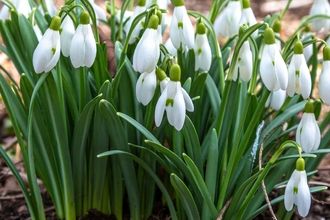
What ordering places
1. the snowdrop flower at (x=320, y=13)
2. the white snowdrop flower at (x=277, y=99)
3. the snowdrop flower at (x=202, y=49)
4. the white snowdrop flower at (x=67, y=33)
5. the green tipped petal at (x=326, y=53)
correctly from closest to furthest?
the green tipped petal at (x=326, y=53)
the white snowdrop flower at (x=67, y=33)
the snowdrop flower at (x=202, y=49)
the white snowdrop flower at (x=277, y=99)
the snowdrop flower at (x=320, y=13)

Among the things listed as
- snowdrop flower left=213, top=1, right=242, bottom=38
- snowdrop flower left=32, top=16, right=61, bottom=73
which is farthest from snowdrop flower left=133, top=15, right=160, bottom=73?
snowdrop flower left=213, top=1, right=242, bottom=38

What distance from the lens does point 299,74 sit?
156cm

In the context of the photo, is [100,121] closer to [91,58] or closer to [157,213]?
[91,58]

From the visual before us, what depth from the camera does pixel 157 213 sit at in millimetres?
2131

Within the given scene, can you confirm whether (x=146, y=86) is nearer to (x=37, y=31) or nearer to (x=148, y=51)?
(x=148, y=51)

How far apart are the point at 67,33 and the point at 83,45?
18 centimetres

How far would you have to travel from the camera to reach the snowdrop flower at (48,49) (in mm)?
1521

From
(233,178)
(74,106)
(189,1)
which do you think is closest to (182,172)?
(233,178)

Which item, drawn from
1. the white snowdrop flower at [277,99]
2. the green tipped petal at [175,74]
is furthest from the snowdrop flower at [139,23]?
the white snowdrop flower at [277,99]

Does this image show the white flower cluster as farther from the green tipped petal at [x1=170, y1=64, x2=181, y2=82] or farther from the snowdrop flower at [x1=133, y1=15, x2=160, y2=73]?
the green tipped petal at [x1=170, y1=64, x2=181, y2=82]

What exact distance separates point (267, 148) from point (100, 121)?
0.70 meters

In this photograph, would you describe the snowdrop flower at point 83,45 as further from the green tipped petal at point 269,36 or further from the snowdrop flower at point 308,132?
the snowdrop flower at point 308,132

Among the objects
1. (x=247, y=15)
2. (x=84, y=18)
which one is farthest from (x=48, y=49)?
(x=247, y=15)

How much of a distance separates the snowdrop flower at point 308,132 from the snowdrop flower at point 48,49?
80 centimetres
